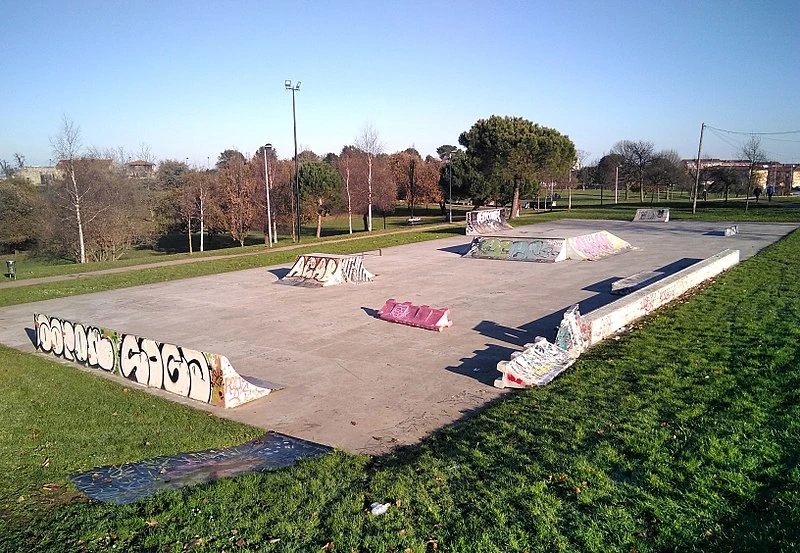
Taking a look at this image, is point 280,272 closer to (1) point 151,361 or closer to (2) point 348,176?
(1) point 151,361

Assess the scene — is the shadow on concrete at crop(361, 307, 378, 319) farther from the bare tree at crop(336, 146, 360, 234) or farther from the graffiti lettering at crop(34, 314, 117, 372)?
the bare tree at crop(336, 146, 360, 234)

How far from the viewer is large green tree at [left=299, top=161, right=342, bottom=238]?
49375 millimetres

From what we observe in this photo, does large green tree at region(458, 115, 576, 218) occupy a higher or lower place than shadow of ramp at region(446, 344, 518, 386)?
higher

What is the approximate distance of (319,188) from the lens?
4969cm

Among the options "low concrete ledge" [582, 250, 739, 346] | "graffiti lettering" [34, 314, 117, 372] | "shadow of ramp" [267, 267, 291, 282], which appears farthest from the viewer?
"shadow of ramp" [267, 267, 291, 282]

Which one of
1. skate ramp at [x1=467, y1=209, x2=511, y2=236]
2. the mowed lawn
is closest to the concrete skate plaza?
the mowed lawn

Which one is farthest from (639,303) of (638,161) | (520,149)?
(638,161)

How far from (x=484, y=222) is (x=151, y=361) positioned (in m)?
30.9

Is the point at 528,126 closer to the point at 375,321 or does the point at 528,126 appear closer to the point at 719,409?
the point at 375,321

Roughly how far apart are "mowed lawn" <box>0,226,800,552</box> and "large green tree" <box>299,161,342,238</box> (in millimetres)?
40549

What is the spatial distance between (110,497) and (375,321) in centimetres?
919

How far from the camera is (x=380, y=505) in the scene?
548 cm

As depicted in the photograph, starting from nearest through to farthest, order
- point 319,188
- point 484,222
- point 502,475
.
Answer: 1. point 502,475
2. point 484,222
3. point 319,188

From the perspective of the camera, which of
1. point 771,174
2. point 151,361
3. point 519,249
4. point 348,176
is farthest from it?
point 771,174
